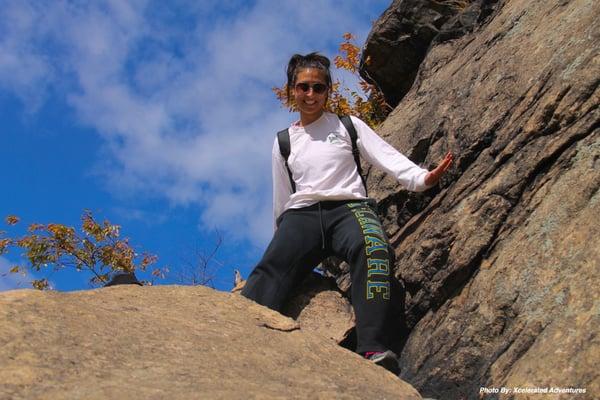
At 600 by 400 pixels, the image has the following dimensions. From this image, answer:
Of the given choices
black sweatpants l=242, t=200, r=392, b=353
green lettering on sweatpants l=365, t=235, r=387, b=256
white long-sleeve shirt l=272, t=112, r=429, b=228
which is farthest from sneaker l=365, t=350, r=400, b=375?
white long-sleeve shirt l=272, t=112, r=429, b=228

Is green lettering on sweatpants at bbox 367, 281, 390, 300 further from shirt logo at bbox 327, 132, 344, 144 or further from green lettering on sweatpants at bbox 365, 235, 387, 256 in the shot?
shirt logo at bbox 327, 132, 344, 144

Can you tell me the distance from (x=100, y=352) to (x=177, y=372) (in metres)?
0.47

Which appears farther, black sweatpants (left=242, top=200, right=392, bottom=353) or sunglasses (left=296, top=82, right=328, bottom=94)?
sunglasses (left=296, top=82, right=328, bottom=94)

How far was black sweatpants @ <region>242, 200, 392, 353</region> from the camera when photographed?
5844 millimetres

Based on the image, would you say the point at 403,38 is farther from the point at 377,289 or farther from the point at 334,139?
the point at 377,289

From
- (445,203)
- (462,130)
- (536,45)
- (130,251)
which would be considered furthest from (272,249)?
(130,251)

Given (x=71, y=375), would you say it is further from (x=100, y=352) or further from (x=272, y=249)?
(x=272, y=249)

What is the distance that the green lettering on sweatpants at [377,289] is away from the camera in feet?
18.9

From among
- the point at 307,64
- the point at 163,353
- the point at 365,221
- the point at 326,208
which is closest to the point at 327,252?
the point at 326,208

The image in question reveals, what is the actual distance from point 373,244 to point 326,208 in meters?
0.72

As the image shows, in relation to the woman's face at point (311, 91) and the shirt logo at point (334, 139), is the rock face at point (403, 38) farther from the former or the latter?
the shirt logo at point (334, 139)

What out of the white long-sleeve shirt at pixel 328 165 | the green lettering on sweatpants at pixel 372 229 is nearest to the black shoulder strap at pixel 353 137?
the white long-sleeve shirt at pixel 328 165

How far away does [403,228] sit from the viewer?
23.8 feet

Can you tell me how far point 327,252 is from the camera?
654 centimetres
